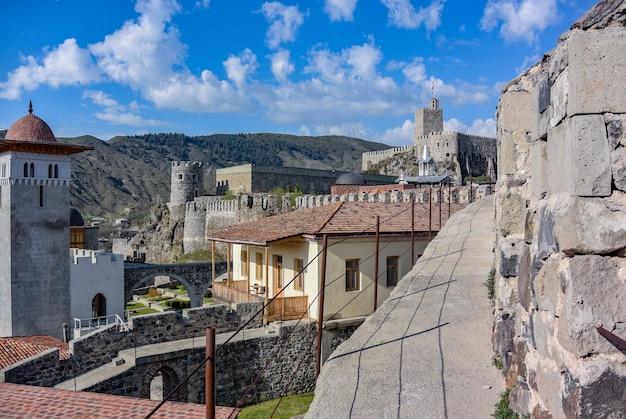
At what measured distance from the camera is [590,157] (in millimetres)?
2191

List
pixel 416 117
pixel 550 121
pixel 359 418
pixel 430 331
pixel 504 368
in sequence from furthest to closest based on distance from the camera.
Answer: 1. pixel 416 117
2. pixel 430 331
3. pixel 504 368
4. pixel 359 418
5. pixel 550 121

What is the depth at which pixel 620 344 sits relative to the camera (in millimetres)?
1982

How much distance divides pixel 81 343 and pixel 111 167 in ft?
337

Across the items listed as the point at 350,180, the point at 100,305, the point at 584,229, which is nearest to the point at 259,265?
the point at 100,305

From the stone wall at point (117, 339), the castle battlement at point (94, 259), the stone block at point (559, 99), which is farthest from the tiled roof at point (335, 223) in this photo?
the stone block at point (559, 99)

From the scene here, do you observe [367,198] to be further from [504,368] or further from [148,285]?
[504,368]

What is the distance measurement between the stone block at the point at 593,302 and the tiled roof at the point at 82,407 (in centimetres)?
598

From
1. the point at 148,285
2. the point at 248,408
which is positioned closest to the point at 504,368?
the point at 248,408

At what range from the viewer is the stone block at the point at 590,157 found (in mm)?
2172

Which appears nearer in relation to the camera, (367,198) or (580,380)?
(580,380)

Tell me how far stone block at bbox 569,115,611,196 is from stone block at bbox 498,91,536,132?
1842mm

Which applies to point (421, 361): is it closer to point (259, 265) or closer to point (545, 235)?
point (545, 235)

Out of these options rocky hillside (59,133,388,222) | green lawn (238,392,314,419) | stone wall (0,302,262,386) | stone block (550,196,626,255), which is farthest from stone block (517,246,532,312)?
rocky hillside (59,133,388,222)

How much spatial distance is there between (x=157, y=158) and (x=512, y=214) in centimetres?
13214
